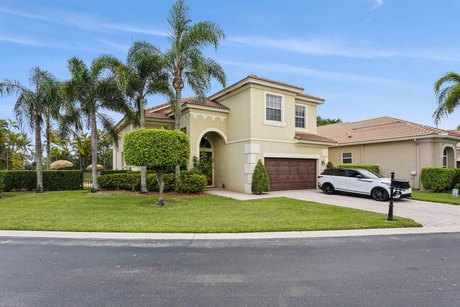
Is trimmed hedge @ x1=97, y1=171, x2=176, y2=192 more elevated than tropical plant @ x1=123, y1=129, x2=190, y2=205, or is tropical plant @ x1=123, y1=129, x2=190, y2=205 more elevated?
tropical plant @ x1=123, y1=129, x2=190, y2=205

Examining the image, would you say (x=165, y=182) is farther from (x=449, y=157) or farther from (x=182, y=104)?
(x=449, y=157)

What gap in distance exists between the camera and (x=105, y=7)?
1222 centimetres

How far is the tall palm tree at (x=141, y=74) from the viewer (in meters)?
14.0

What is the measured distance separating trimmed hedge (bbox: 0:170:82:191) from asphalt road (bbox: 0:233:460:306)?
1254 centimetres

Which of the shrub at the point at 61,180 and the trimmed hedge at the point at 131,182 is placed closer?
the trimmed hedge at the point at 131,182

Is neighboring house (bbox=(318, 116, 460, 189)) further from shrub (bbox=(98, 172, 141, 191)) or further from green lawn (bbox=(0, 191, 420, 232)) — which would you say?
shrub (bbox=(98, 172, 141, 191))

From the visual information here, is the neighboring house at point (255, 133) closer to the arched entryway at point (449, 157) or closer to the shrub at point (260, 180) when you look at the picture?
the shrub at point (260, 180)

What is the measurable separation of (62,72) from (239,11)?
10841mm

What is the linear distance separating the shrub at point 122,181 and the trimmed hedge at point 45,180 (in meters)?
2.66

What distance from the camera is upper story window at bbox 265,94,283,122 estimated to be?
16750 mm

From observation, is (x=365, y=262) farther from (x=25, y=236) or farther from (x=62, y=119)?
(x=62, y=119)

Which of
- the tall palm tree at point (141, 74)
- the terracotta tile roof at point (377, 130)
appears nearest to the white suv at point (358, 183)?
the terracotta tile roof at point (377, 130)

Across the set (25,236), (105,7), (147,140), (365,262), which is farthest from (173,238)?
(105,7)

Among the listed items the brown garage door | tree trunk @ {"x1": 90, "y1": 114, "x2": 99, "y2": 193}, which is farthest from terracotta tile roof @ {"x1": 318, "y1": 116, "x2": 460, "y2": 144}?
tree trunk @ {"x1": 90, "y1": 114, "x2": 99, "y2": 193}
